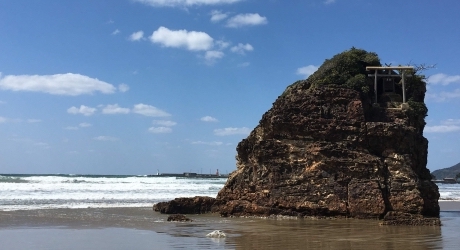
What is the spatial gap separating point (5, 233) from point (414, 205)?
52.6ft

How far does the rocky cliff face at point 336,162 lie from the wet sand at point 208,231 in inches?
46.1

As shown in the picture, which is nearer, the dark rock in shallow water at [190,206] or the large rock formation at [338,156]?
the large rock formation at [338,156]

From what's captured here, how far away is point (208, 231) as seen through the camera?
15.9 m

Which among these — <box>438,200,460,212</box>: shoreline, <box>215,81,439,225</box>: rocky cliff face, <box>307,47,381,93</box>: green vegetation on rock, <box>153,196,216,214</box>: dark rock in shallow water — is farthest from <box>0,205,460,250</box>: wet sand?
<box>438,200,460,212</box>: shoreline

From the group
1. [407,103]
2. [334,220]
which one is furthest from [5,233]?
[407,103]

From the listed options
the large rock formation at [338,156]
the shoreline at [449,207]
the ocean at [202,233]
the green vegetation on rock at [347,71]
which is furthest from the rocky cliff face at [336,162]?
the shoreline at [449,207]

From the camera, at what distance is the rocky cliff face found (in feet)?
62.6

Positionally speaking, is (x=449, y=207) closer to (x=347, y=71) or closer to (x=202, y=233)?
(x=347, y=71)

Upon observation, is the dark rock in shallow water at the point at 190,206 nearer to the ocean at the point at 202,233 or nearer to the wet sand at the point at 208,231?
the ocean at the point at 202,233

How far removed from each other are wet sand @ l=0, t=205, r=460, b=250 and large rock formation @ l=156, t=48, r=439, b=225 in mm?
1191

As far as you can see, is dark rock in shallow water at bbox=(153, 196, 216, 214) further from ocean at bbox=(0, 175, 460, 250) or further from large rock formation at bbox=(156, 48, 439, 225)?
ocean at bbox=(0, 175, 460, 250)

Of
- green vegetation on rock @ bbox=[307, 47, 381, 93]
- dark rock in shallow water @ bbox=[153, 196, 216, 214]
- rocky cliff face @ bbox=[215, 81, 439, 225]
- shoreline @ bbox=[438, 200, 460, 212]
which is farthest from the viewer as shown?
shoreline @ bbox=[438, 200, 460, 212]

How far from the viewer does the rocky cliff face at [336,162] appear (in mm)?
19078

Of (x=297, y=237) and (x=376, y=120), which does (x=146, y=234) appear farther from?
(x=376, y=120)
